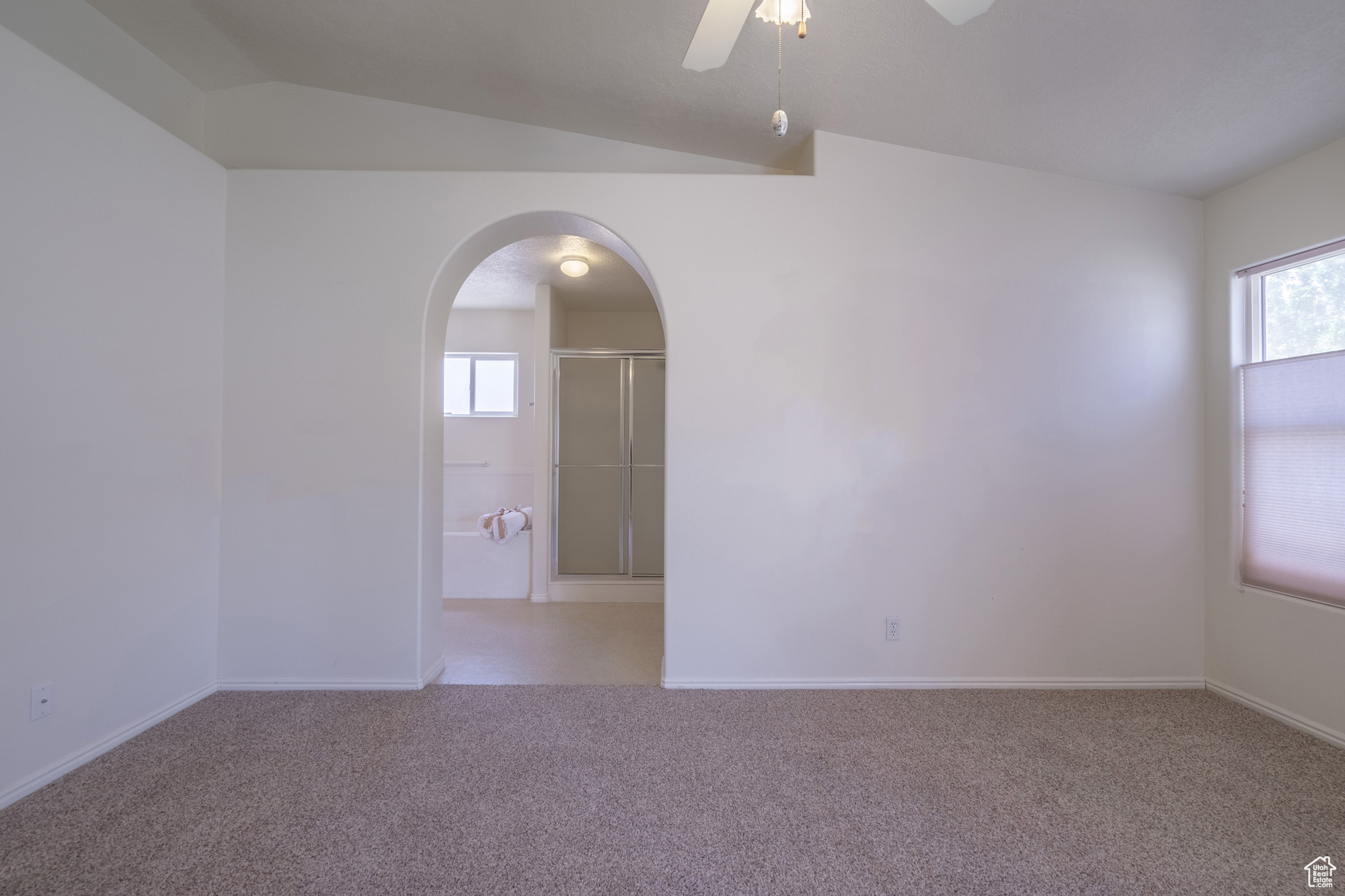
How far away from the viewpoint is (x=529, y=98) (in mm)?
3035

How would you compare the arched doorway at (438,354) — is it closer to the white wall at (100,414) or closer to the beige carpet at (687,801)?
the beige carpet at (687,801)

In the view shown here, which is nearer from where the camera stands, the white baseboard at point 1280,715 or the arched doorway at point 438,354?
the white baseboard at point 1280,715

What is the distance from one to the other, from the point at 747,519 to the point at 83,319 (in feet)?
8.88

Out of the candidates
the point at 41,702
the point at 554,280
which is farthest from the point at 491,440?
the point at 41,702

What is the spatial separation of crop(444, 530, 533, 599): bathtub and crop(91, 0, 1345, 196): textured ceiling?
3056 millimetres

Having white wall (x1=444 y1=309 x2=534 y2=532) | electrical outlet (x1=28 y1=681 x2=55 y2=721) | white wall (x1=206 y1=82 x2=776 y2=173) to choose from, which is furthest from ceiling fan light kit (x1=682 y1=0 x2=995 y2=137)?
white wall (x1=444 y1=309 x2=534 y2=532)

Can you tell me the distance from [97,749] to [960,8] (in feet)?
11.9

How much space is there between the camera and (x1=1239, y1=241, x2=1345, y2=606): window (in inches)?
97.0

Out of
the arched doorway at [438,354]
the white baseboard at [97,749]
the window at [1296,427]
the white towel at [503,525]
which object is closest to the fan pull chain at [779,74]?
the arched doorway at [438,354]

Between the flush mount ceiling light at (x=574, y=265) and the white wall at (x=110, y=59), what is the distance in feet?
6.93

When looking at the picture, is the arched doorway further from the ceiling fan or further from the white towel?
the white towel

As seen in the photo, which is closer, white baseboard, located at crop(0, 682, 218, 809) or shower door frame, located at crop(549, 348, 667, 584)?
white baseboard, located at crop(0, 682, 218, 809)

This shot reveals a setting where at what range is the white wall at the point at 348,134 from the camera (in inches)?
127

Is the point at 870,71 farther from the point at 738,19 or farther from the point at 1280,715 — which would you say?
the point at 1280,715
